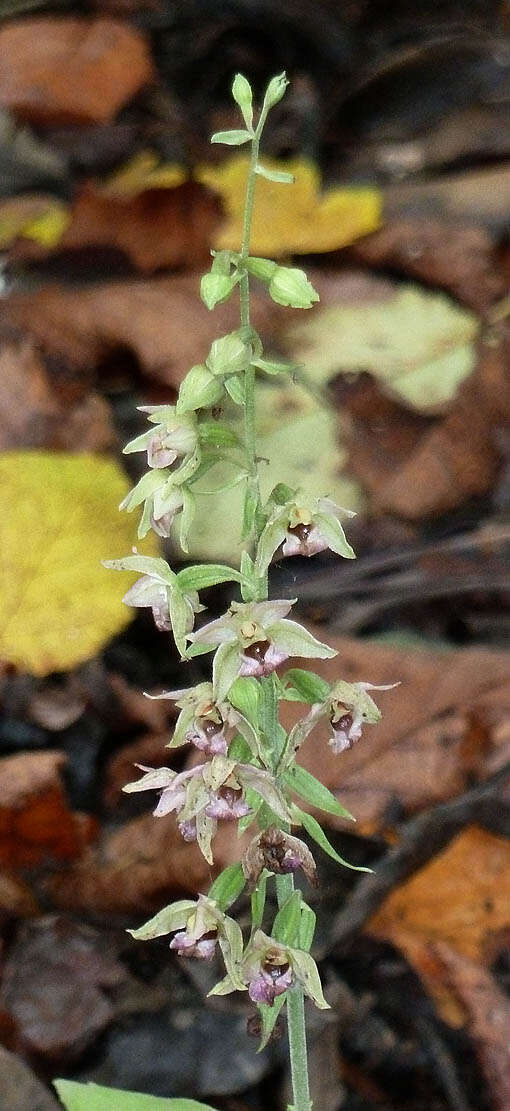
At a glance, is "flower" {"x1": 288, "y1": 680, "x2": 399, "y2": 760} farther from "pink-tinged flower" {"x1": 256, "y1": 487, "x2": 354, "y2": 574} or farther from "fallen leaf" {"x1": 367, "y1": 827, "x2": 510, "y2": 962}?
"fallen leaf" {"x1": 367, "y1": 827, "x2": 510, "y2": 962}

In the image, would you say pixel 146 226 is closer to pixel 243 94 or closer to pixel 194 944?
pixel 243 94

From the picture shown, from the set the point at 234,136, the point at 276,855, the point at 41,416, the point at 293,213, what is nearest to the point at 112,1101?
the point at 276,855

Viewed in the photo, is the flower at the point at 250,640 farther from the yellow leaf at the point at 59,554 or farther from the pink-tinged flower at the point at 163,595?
the yellow leaf at the point at 59,554

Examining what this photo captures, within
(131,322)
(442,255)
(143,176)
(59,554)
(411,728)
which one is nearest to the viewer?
(411,728)

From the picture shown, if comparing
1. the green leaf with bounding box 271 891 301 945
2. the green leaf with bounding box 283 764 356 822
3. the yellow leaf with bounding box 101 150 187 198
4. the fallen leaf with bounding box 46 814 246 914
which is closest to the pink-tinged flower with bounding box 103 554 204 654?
the green leaf with bounding box 283 764 356 822

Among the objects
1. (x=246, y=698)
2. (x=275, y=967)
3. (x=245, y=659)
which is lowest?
(x=275, y=967)
